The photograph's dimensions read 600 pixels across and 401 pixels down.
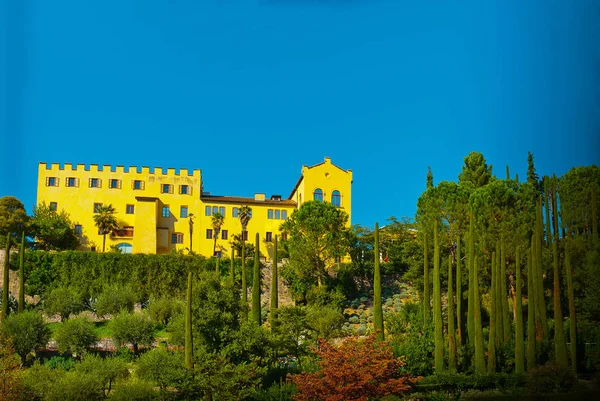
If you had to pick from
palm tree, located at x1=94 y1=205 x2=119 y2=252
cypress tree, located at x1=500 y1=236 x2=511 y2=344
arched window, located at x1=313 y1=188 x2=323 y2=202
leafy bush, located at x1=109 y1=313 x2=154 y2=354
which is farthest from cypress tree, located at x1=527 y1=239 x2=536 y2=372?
palm tree, located at x1=94 y1=205 x2=119 y2=252

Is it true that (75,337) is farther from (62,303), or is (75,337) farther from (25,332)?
(62,303)

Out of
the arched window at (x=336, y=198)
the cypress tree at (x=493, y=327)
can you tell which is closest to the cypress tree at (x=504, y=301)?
the cypress tree at (x=493, y=327)

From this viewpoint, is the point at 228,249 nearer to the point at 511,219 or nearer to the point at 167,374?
the point at 511,219

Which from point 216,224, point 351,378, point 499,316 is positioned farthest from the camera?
point 216,224

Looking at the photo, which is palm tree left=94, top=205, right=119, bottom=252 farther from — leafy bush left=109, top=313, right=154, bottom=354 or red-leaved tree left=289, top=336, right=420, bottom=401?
red-leaved tree left=289, top=336, right=420, bottom=401

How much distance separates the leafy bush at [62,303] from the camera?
4419 cm

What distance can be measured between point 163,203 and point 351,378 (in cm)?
3909

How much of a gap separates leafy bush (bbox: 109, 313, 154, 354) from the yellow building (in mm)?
20805

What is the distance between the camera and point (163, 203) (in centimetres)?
6278

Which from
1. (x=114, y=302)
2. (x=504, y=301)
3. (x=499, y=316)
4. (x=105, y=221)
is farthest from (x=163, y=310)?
(x=504, y=301)

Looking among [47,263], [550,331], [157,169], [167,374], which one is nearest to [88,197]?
[157,169]

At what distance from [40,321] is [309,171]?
3003cm

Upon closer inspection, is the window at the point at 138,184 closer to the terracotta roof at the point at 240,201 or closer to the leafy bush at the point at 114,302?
the terracotta roof at the point at 240,201

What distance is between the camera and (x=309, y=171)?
6244 centimetres
